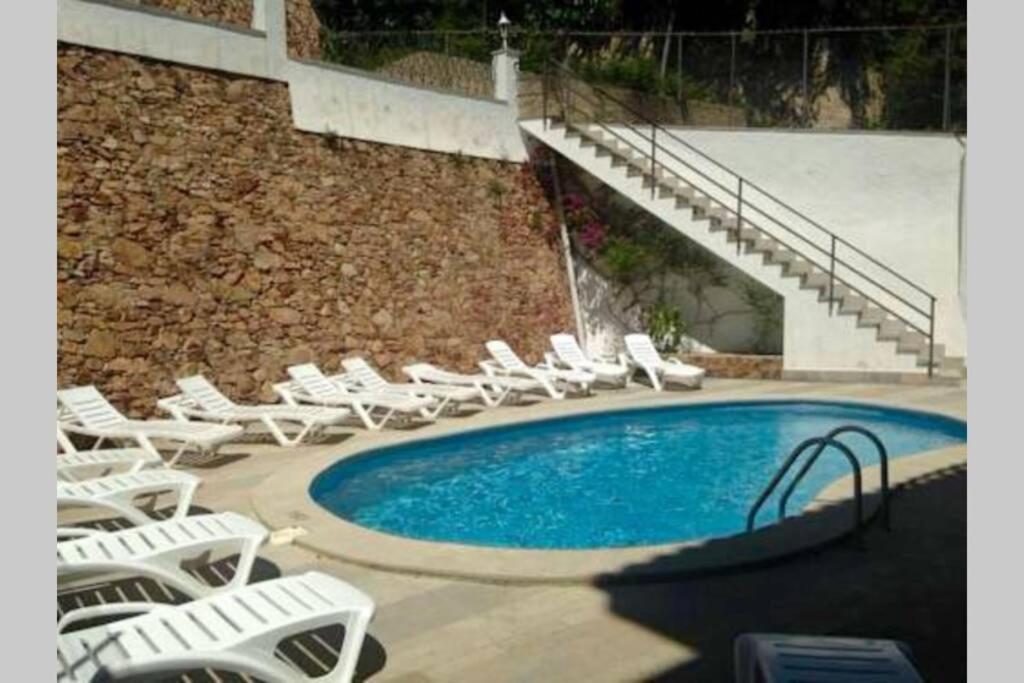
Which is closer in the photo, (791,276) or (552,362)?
(552,362)

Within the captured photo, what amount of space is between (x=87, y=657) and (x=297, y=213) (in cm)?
840

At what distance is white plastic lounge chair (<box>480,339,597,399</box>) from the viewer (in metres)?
11.7

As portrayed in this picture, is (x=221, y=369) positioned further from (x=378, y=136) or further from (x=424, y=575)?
(x=424, y=575)

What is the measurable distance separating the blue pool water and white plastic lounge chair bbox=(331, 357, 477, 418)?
0.83m

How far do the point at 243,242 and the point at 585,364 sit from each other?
A: 5.24 meters

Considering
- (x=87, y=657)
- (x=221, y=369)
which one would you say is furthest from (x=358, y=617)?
(x=221, y=369)

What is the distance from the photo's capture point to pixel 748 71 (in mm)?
15820

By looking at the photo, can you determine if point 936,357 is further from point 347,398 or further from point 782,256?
point 347,398

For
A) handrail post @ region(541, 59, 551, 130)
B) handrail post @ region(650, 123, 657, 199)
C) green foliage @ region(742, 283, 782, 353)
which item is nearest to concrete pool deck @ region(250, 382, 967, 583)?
handrail post @ region(650, 123, 657, 199)

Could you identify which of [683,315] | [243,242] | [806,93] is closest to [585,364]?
[683,315]

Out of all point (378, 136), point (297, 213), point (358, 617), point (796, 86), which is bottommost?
point (358, 617)

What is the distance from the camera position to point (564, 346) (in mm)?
13000

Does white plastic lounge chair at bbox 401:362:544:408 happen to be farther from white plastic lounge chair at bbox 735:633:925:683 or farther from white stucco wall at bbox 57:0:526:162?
white plastic lounge chair at bbox 735:633:925:683

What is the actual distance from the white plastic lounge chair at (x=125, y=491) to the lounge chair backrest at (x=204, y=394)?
3249mm
